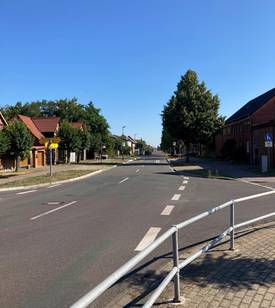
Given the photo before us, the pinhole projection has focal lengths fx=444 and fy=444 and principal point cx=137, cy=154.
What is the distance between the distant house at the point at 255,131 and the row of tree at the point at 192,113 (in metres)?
3.88

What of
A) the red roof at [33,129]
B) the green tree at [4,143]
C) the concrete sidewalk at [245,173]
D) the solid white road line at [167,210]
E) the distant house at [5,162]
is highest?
the red roof at [33,129]

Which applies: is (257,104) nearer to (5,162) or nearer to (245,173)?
(245,173)

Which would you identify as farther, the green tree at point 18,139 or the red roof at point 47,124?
the red roof at point 47,124

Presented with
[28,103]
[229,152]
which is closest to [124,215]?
[229,152]

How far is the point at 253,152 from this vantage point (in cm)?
4934

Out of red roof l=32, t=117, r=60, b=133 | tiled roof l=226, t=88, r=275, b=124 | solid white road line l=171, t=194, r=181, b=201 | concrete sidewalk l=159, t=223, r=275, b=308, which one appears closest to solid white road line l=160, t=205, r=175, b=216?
solid white road line l=171, t=194, r=181, b=201

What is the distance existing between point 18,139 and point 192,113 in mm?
25040

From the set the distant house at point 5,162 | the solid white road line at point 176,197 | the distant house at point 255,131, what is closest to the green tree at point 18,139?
the distant house at point 5,162

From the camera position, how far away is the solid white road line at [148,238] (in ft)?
27.3

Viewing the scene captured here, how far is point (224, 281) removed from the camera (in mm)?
5789

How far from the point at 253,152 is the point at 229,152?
14.0m

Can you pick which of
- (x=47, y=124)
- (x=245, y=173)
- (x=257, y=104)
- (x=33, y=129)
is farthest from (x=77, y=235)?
(x=47, y=124)

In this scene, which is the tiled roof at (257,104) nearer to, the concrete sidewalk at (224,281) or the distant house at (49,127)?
the distant house at (49,127)

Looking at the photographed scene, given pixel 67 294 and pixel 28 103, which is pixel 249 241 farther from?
pixel 28 103
